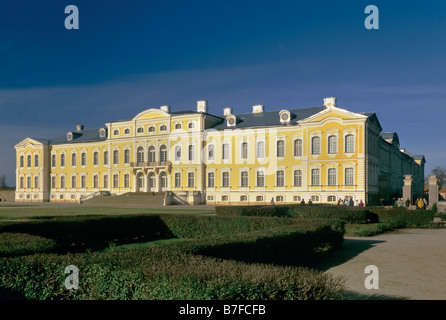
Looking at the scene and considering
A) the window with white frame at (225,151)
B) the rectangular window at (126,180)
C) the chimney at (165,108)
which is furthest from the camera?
the rectangular window at (126,180)

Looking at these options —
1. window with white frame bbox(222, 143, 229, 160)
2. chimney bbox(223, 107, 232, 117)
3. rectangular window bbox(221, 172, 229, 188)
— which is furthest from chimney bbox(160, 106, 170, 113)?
rectangular window bbox(221, 172, 229, 188)

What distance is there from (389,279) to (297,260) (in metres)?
2.61

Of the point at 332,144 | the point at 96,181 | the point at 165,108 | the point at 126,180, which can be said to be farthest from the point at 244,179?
the point at 96,181

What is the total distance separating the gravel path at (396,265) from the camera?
26.7ft

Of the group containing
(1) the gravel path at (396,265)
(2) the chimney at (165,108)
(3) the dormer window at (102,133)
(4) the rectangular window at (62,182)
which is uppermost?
(2) the chimney at (165,108)

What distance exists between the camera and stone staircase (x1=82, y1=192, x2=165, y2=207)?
44.9 metres

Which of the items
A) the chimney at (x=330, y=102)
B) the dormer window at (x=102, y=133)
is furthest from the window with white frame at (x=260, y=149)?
the dormer window at (x=102, y=133)

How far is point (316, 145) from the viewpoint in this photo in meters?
41.2

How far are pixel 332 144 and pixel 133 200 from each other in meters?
22.2

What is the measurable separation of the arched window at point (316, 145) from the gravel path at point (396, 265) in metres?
24.2

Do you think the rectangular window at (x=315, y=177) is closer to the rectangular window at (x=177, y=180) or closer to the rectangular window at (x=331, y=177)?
the rectangular window at (x=331, y=177)

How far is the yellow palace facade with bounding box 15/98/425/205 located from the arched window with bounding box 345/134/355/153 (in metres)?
0.09
